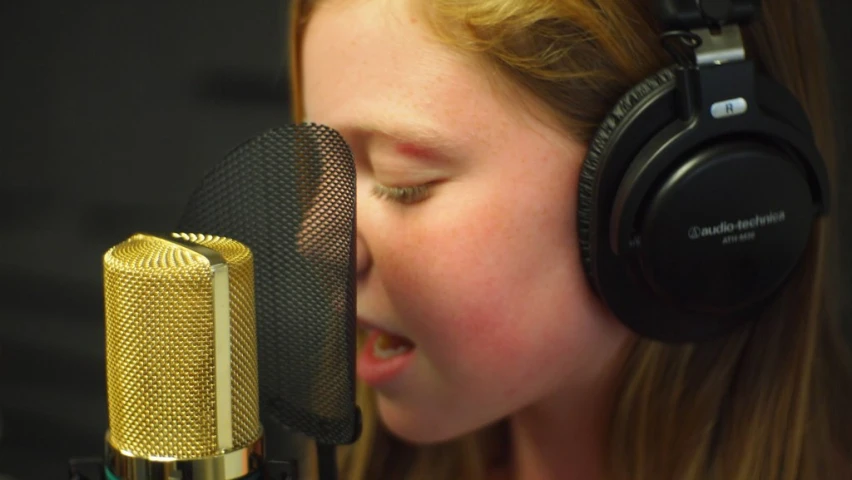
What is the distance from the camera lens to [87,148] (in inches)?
54.5

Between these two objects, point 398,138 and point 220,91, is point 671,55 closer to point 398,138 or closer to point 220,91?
point 398,138

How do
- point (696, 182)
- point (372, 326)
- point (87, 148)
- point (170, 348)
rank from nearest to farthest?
point (170, 348), point (696, 182), point (372, 326), point (87, 148)

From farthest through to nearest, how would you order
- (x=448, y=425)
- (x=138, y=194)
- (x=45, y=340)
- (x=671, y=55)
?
(x=45, y=340), (x=138, y=194), (x=448, y=425), (x=671, y=55)

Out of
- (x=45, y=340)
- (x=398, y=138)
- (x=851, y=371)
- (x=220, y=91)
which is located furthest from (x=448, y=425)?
(x=45, y=340)

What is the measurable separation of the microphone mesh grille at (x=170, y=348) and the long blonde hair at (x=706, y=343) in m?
0.28

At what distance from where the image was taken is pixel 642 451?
0.98 meters

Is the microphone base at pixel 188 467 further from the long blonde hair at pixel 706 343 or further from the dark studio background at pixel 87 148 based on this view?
the dark studio background at pixel 87 148

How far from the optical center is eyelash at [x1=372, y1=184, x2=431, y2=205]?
0.85 metres

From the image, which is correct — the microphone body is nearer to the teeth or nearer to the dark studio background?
the teeth

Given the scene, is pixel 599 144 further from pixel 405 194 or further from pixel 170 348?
pixel 170 348

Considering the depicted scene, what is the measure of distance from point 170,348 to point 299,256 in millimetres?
195

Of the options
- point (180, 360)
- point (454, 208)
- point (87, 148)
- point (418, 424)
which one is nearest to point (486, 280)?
point (454, 208)

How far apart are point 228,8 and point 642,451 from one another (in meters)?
0.67

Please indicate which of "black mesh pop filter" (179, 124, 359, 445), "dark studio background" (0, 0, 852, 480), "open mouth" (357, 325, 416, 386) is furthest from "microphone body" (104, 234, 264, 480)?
"dark studio background" (0, 0, 852, 480)
